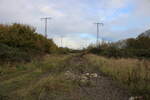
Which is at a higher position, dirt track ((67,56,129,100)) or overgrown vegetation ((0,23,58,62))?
overgrown vegetation ((0,23,58,62))

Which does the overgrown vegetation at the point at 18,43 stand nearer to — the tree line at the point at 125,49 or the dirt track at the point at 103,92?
the dirt track at the point at 103,92

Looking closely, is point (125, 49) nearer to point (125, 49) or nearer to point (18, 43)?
point (125, 49)

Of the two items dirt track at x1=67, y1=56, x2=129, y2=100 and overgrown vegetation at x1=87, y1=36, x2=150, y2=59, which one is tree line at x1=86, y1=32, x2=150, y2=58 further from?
dirt track at x1=67, y1=56, x2=129, y2=100

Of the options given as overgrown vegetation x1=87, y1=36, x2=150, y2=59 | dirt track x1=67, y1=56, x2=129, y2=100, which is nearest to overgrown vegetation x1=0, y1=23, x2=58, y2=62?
dirt track x1=67, y1=56, x2=129, y2=100

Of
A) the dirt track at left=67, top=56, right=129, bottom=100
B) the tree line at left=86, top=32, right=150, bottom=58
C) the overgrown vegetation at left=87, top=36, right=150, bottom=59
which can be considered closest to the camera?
the dirt track at left=67, top=56, right=129, bottom=100

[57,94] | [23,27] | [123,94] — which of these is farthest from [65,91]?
[23,27]

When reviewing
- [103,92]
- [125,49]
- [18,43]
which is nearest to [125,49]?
[125,49]

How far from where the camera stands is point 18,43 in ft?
67.4

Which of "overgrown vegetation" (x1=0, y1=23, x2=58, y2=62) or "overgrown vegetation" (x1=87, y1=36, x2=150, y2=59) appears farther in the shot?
"overgrown vegetation" (x1=87, y1=36, x2=150, y2=59)

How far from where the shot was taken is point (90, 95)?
6.13m

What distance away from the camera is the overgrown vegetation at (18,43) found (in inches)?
646

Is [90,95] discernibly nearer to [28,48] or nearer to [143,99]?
[143,99]

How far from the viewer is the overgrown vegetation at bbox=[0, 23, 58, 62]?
1640cm

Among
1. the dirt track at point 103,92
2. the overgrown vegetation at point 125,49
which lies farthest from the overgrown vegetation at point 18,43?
the overgrown vegetation at point 125,49
